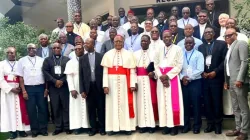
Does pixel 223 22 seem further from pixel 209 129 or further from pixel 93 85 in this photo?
pixel 93 85

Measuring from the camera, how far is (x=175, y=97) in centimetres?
735

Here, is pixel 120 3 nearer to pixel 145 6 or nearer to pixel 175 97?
pixel 145 6

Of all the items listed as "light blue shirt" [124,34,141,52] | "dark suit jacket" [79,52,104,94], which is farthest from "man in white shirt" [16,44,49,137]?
"light blue shirt" [124,34,141,52]

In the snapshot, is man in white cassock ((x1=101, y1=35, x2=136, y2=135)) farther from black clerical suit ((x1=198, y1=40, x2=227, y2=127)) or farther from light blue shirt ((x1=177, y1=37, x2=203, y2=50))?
black clerical suit ((x1=198, y1=40, x2=227, y2=127))

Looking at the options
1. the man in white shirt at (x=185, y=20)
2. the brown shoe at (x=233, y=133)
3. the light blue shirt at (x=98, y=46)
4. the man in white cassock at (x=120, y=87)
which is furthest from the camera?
the man in white shirt at (x=185, y=20)

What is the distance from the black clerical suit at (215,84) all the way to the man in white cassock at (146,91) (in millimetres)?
1074

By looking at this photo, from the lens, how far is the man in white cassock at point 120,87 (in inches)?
295

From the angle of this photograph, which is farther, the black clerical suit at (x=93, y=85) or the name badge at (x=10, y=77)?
the name badge at (x=10, y=77)

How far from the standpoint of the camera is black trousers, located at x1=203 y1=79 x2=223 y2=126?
7223mm

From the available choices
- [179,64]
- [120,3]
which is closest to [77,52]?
[179,64]

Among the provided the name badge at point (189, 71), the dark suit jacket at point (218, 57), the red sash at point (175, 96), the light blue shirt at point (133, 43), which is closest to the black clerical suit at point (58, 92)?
the light blue shirt at point (133, 43)

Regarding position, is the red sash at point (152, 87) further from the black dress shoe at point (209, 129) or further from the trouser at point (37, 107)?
the trouser at point (37, 107)

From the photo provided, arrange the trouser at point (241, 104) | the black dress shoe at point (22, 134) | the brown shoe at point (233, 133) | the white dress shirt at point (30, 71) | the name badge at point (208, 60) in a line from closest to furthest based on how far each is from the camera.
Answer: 1. the trouser at point (241, 104)
2. the brown shoe at point (233, 133)
3. the name badge at point (208, 60)
4. the white dress shirt at point (30, 71)
5. the black dress shoe at point (22, 134)

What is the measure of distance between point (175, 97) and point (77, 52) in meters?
2.30
